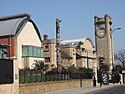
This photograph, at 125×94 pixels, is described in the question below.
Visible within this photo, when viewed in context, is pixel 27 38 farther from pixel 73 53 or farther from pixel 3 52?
pixel 3 52

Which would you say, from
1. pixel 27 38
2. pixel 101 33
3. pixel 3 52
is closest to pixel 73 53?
pixel 101 33

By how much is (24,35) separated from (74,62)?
1148 inches

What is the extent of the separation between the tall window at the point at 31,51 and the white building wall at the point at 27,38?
3.56 ft

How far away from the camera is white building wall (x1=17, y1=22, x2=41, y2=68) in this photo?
60.9 meters

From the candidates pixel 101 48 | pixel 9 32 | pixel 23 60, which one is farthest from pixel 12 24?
pixel 101 48

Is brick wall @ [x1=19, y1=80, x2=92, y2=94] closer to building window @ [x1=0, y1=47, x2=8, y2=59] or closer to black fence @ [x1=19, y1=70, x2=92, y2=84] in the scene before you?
black fence @ [x1=19, y1=70, x2=92, y2=84]

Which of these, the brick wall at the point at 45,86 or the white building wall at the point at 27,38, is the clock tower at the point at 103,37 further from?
the brick wall at the point at 45,86

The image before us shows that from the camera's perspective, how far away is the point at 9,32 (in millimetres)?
58031

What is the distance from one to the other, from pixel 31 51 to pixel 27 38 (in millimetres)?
2745

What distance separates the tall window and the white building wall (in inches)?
42.7

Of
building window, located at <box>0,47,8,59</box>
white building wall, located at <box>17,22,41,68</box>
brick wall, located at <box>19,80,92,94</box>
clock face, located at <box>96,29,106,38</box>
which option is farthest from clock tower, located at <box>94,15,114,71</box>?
building window, located at <box>0,47,8,59</box>

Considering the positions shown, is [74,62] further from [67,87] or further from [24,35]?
[67,87]

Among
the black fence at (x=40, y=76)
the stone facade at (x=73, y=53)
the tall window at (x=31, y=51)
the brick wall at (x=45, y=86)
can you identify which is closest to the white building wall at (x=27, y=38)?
the tall window at (x=31, y=51)

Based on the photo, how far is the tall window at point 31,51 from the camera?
6206cm
